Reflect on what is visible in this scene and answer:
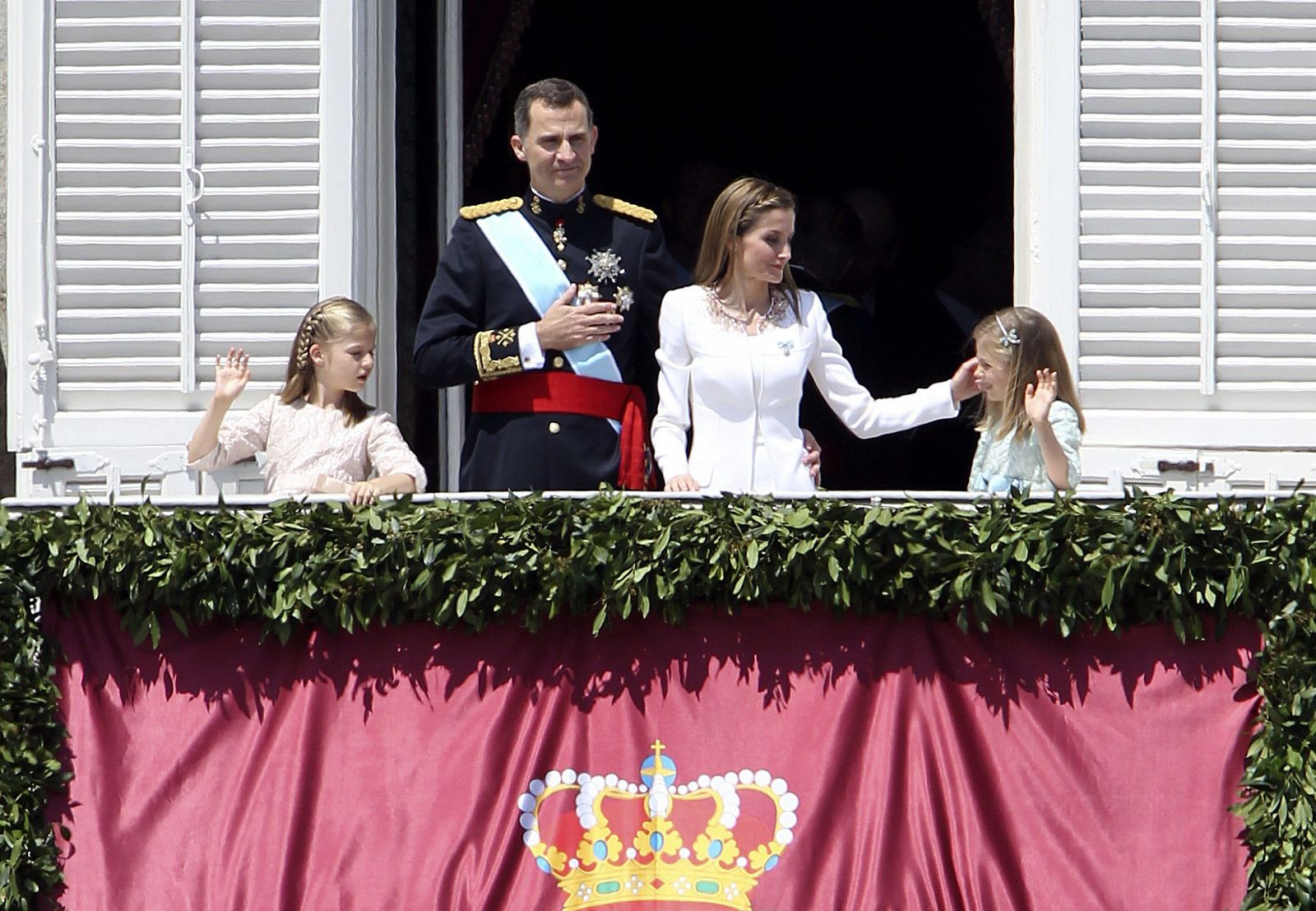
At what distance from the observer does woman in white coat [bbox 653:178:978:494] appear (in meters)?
5.94

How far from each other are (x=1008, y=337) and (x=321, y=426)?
176 cm

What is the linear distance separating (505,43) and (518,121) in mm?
2329

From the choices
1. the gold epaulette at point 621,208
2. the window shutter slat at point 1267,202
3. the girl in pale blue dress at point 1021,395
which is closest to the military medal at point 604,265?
the gold epaulette at point 621,208

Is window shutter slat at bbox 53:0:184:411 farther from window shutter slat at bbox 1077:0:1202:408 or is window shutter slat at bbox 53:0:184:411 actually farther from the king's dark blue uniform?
window shutter slat at bbox 1077:0:1202:408

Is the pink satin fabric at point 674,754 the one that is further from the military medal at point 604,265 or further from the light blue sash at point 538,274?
the military medal at point 604,265

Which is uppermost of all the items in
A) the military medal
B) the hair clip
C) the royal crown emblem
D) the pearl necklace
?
the military medal

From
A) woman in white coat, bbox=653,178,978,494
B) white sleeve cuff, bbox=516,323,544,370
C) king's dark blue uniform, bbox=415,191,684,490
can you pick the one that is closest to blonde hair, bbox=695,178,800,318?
woman in white coat, bbox=653,178,978,494

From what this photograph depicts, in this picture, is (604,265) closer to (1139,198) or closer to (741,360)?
(741,360)

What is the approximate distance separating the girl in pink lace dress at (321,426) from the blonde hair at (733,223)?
88 cm

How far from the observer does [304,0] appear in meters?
6.64

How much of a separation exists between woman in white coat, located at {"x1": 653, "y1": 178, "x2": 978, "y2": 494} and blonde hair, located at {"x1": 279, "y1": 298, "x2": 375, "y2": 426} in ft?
2.56

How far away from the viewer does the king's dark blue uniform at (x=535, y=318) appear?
6.07m

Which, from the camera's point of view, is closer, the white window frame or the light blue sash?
the light blue sash

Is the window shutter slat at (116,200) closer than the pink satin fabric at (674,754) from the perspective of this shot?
No
